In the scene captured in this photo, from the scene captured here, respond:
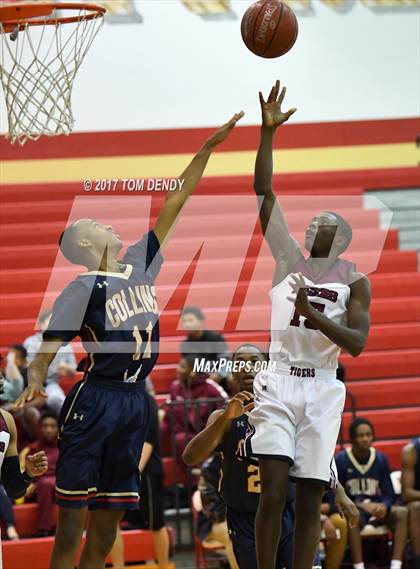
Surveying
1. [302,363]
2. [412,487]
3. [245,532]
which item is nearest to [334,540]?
[412,487]

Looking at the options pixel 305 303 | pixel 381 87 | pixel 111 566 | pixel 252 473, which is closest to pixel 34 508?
pixel 111 566

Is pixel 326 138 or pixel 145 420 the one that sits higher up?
pixel 326 138

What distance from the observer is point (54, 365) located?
8.66 meters

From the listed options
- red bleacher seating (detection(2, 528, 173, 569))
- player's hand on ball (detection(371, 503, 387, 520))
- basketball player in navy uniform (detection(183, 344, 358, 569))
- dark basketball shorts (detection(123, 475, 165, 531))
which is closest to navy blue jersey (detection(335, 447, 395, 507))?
player's hand on ball (detection(371, 503, 387, 520))

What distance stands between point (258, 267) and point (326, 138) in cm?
241

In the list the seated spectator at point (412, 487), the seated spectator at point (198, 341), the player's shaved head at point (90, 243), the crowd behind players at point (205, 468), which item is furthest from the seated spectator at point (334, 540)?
the player's shaved head at point (90, 243)

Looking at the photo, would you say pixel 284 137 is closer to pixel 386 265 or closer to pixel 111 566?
pixel 386 265

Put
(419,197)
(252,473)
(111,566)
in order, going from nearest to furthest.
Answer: (252,473) < (111,566) < (419,197)

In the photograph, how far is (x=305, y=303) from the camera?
14.3 ft

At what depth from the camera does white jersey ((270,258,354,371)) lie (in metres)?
4.62

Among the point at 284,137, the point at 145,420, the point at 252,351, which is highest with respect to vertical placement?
the point at 284,137

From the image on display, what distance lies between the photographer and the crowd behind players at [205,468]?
284 inches

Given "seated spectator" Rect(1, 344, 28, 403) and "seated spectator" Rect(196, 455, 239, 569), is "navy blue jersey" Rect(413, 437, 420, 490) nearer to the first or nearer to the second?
"seated spectator" Rect(196, 455, 239, 569)

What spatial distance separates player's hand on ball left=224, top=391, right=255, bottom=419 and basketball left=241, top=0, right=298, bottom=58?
1.67 m
